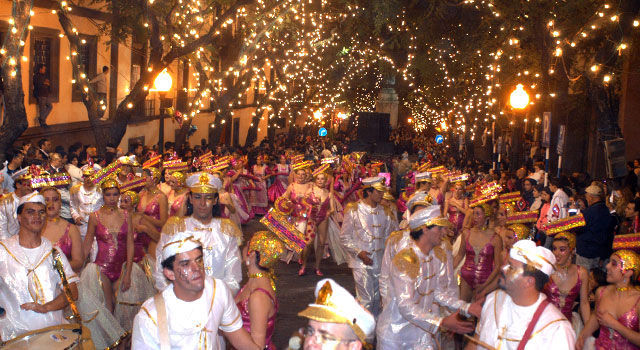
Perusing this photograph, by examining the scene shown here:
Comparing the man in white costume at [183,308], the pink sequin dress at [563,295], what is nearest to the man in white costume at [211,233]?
the man in white costume at [183,308]

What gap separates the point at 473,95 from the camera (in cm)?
3344

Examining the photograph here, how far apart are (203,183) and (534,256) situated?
358cm

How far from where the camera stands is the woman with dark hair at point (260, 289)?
5430 millimetres

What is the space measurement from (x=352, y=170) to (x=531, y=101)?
12731mm

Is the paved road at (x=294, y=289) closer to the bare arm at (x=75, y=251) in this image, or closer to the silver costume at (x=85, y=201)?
the bare arm at (x=75, y=251)

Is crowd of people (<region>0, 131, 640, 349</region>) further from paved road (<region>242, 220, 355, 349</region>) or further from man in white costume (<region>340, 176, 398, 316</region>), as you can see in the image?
paved road (<region>242, 220, 355, 349</region>)

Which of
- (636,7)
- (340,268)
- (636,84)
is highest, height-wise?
(636,7)

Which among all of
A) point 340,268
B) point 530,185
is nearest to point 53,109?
point 340,268

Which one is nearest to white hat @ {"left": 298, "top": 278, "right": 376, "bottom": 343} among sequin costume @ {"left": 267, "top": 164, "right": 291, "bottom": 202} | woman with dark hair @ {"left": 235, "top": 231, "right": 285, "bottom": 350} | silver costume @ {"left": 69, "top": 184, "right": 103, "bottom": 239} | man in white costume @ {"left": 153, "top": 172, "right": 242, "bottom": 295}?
woman with dark hair @ {"left": 235, "top": 231, "right": 285, "bottom": 350}

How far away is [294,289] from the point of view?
12.1m

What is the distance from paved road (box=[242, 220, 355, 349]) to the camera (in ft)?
32.2

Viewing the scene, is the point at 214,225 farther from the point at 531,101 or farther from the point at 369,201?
the point at 531,101

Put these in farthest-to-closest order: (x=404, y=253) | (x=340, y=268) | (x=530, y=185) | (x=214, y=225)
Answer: (x=530, y=185), (x=340, y=268), (x=214, y=225), (x=404, y=253)

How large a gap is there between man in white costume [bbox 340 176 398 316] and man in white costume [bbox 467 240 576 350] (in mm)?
4307
